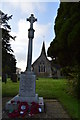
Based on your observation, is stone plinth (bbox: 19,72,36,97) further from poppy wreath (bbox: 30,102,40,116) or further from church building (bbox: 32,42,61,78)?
church building (bbox: 32,42,61,78)

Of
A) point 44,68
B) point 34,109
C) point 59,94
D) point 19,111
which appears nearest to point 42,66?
point 44,68

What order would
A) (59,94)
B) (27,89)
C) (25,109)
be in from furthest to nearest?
(59,94) < (27,89) < (25,109)

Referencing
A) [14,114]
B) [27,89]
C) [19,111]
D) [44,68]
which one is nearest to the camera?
[14,114]

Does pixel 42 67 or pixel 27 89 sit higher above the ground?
pixel 42 67

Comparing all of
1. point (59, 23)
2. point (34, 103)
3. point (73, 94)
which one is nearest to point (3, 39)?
point (59, 23)

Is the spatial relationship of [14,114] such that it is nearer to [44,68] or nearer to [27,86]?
[27,86]

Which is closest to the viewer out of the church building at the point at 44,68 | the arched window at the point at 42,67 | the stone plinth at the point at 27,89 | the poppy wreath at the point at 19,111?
the poppy wreath at the point at 19,111

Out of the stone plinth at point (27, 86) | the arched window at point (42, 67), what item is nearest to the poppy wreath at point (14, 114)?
the stone plinth at point (27, 86)

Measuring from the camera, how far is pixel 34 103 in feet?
30.7

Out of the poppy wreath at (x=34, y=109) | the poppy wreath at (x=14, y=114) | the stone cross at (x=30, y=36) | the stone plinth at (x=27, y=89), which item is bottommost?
the poppy wreath at (x=14, y=114)

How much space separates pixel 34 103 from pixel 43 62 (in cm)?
6498

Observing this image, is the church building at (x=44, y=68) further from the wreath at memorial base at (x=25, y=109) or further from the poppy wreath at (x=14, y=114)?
the poppy wreath at (x=14, y=114)

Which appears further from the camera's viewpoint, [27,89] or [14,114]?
[27,89]

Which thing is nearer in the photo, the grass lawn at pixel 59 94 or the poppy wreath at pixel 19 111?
the poppy wreath at pixel 19 111
